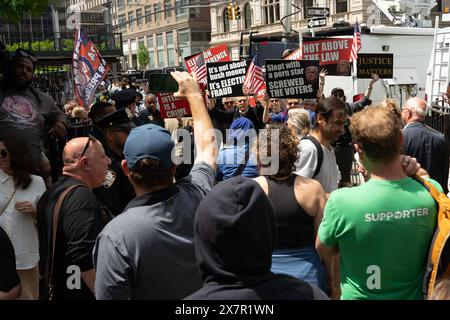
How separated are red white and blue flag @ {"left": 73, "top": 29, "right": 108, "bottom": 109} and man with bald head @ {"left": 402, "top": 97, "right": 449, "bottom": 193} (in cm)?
452

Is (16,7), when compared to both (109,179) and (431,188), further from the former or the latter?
(431,188)

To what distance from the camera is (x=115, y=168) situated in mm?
3953

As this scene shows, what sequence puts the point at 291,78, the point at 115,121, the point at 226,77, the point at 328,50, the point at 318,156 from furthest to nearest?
the point at 328,50, the point at 226,77, the point at 291,78, the point at 115,121, the point at 318,156

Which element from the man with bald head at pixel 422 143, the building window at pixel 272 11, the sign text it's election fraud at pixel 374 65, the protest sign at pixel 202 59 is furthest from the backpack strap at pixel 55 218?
the building window at pixel 272 11

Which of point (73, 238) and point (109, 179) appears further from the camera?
point (109, 179)

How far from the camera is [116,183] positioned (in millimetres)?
3848

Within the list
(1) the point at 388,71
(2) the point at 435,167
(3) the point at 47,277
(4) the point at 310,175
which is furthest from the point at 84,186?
(1) the point at 388,71

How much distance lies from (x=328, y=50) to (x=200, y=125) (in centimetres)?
607

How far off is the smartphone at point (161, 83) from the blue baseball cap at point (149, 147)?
11.0ft

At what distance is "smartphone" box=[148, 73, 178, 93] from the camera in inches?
228

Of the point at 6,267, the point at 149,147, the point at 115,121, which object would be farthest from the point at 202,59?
the point at 6,267

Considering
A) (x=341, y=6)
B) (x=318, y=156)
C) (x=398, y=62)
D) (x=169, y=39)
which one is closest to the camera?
(x=318, y=156)

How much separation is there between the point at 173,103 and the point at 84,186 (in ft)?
10.5

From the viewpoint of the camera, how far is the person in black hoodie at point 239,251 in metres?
1.69
